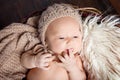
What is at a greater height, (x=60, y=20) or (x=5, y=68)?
(x=60, y=20)

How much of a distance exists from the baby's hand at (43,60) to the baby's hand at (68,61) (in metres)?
0.04

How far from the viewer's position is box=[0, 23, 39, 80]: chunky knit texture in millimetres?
1260

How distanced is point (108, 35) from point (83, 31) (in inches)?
4.7

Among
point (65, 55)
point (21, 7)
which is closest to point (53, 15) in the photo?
point (65, 55)

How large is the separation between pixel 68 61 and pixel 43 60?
0.33 ft

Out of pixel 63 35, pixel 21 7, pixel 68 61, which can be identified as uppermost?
pixel 21 7

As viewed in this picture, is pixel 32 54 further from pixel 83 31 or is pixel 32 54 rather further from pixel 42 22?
pixel 83 31

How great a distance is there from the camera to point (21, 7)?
1996 mm

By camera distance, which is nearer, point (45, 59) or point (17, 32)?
point (45, 59)

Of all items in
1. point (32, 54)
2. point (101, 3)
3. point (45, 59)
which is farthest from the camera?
point (101, 3)

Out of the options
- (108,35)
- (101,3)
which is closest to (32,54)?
(108,35)

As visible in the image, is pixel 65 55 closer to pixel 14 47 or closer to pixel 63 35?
pixel 63 35

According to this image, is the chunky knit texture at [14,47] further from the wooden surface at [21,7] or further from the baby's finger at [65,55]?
the wooden surface at [21,7]

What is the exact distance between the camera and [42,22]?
1.20 meters
